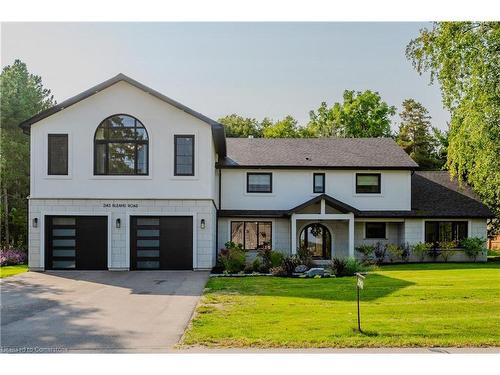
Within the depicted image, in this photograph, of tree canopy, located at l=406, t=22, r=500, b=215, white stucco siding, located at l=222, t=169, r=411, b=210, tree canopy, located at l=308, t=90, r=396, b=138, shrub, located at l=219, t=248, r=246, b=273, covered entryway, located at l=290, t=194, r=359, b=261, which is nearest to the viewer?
tree canopy, located at l=406, t=22, r=500, b=215

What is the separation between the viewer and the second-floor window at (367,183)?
25.2 m

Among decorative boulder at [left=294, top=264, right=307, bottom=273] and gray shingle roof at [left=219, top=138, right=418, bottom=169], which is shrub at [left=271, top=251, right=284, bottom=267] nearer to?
decorative boulder at [left=294, top=264, right=307, bottom=273]

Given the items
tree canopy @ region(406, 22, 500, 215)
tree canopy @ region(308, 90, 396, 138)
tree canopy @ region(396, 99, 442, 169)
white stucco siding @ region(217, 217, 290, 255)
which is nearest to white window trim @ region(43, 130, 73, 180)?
white stucco siding @ region(217, 217, 290, 255)

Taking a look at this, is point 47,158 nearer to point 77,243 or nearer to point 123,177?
point 123,177

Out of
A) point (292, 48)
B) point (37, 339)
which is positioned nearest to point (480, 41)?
point (292, 48)

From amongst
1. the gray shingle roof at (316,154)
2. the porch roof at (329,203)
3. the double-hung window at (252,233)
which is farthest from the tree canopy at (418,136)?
the double-hung window at (252,233)

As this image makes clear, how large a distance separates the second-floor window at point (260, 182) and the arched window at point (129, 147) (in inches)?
255

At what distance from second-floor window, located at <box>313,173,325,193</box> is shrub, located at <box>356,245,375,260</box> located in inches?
127

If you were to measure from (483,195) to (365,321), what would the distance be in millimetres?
19299

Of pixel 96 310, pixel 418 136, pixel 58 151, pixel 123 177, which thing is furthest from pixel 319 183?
pixel 418 136

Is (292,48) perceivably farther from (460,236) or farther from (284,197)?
(460,236)

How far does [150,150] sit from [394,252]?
12112 mm

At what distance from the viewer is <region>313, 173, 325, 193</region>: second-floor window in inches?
985

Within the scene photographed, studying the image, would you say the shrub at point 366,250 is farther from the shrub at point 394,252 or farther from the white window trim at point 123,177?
the white window trim at point 123,177
